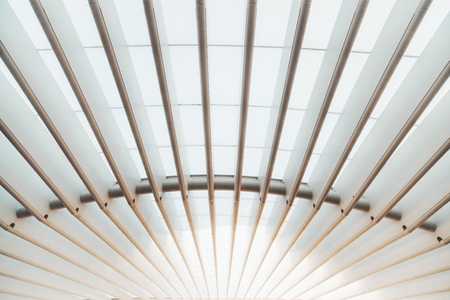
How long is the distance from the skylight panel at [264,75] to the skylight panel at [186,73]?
1.51m

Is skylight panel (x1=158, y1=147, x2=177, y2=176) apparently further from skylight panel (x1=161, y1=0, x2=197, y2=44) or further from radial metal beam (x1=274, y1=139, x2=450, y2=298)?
radial metal beam (x1=274, y1=139, x2=450, y2=298)

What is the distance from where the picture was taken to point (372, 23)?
16.8 feet

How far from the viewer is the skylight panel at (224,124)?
7.15 meters

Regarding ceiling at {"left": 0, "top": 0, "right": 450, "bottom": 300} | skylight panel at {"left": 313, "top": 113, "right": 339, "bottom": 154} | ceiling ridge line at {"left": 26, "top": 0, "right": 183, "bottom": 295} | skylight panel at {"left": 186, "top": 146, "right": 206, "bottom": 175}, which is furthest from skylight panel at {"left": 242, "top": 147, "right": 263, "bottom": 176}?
ceiling ridge line at {"left": 26, "top": 0, "right": 183, "bottom": 295}

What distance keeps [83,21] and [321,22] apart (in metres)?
5.29

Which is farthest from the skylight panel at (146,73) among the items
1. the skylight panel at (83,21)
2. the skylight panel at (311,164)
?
the skylight panel at (311,164)

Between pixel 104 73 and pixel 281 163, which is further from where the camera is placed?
pixel 281 163

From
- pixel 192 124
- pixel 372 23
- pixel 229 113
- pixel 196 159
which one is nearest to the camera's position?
pixel 372 23

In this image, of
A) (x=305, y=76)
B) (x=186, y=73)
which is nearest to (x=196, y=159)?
(x=186, y=73)

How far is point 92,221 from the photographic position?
9727 millimetres

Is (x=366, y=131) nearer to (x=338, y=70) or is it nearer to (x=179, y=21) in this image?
(x=338, y=70)

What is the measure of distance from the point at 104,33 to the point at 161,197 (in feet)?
19.8

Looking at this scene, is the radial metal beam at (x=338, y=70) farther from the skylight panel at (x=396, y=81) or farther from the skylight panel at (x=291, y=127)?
the skylight panel at (x=396, y=81)

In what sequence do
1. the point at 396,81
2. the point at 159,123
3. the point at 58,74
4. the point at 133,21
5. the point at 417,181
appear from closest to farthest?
the point at 133,21
the point at 396,81
the point at 58,74
the point at 417,181
the point at 159,123
